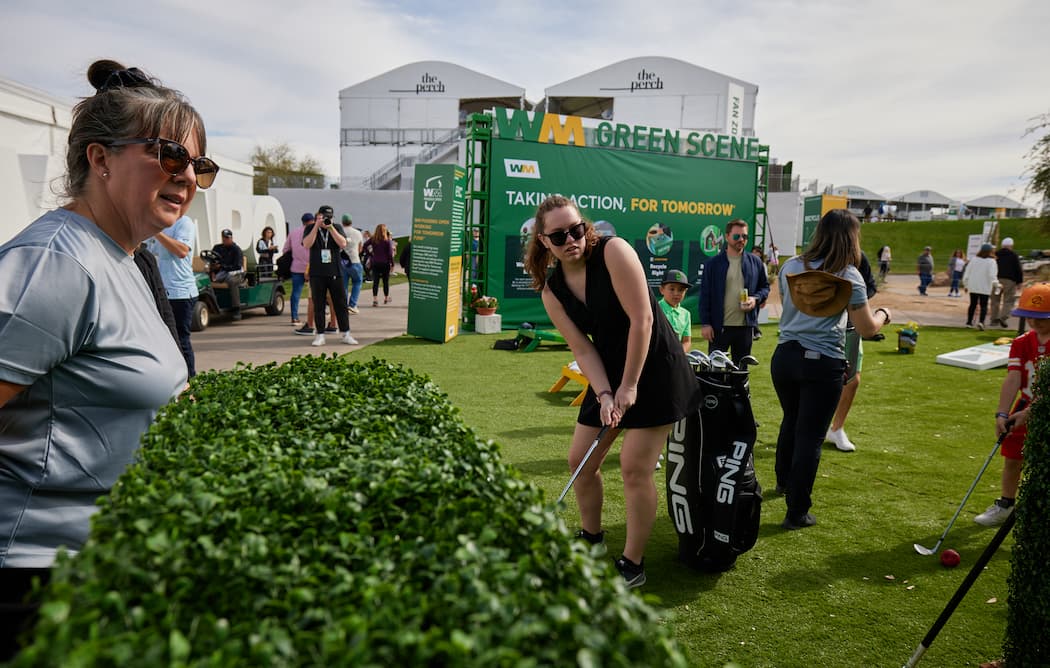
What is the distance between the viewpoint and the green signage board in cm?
1251

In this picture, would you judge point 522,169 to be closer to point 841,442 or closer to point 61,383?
point 841,442

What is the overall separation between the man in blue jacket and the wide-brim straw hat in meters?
2.91

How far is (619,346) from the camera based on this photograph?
12.0ft

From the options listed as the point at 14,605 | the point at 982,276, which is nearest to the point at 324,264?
the point at 14,605

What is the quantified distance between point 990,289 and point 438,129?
3984cm

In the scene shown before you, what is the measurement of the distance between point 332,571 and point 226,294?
1408 centimetres

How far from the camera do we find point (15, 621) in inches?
60.1

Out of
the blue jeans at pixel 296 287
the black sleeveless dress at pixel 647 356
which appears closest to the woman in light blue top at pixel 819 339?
the black sleeveless dress at pixel 647 356

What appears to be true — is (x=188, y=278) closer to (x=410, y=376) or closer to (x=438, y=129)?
(x=410, y=376)

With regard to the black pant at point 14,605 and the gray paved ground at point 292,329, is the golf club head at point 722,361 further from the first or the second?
the gray paved ground at point 292,329

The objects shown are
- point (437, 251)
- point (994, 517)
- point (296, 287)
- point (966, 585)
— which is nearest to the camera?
point (966, 585)

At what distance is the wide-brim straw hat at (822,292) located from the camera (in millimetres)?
4586

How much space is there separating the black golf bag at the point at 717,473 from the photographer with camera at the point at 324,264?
8.36 m

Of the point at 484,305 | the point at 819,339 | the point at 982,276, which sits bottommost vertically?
the point at 484,305
